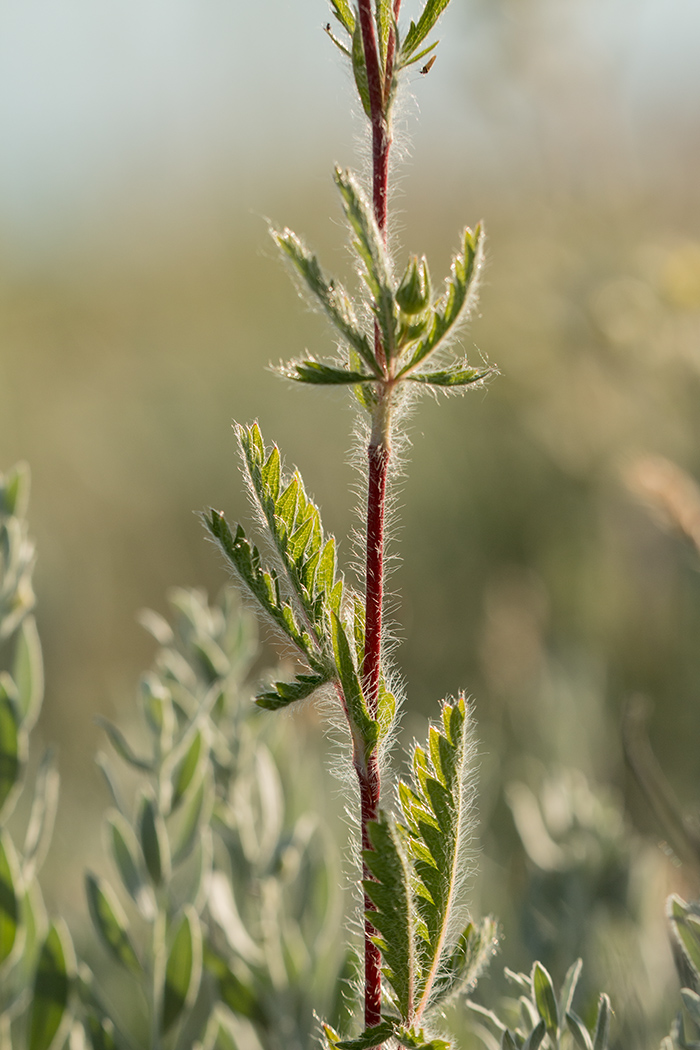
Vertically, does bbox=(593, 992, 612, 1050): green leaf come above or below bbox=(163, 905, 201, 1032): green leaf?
above

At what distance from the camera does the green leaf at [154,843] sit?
665 millimetres

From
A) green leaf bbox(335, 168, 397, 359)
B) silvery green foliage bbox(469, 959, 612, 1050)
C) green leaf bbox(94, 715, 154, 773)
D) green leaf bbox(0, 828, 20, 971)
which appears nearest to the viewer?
green leaf bbox(335, 168, 397, 359)

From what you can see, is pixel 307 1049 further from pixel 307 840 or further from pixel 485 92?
pixel 485 92

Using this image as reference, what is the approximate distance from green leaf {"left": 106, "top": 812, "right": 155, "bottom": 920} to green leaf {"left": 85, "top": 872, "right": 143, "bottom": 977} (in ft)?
0.06

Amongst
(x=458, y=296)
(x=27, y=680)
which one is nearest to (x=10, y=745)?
(x=27, y=680)

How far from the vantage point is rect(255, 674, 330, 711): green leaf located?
0.39m

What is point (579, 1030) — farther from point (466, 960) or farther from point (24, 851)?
point (24, 851)

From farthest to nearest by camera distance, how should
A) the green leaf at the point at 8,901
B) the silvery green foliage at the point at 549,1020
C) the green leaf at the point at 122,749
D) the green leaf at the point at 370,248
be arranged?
the green leaf at the point at 122,749
the green leaf at the point at 8,901
the silvery green foliage at the point at 549,1020
the green leaf at the point at 370,248

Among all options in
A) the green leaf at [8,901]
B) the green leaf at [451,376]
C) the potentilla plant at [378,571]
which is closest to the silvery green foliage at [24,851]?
the green leaf at [8,901]

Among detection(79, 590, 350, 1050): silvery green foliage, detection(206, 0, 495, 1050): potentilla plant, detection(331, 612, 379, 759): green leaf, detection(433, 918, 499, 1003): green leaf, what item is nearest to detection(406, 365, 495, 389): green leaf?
detection(206, 0, 495, 1050): potentilla plant

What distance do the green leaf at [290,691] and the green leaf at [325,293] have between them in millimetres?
128

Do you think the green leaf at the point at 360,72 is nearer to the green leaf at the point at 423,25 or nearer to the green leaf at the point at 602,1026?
the green leaf at the point at 423,25

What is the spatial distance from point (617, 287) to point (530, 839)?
104 centimetres

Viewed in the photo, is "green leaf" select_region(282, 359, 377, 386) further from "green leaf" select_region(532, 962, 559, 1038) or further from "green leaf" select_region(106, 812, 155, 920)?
"green leaf" select_region(106, 812, 155, 920)
